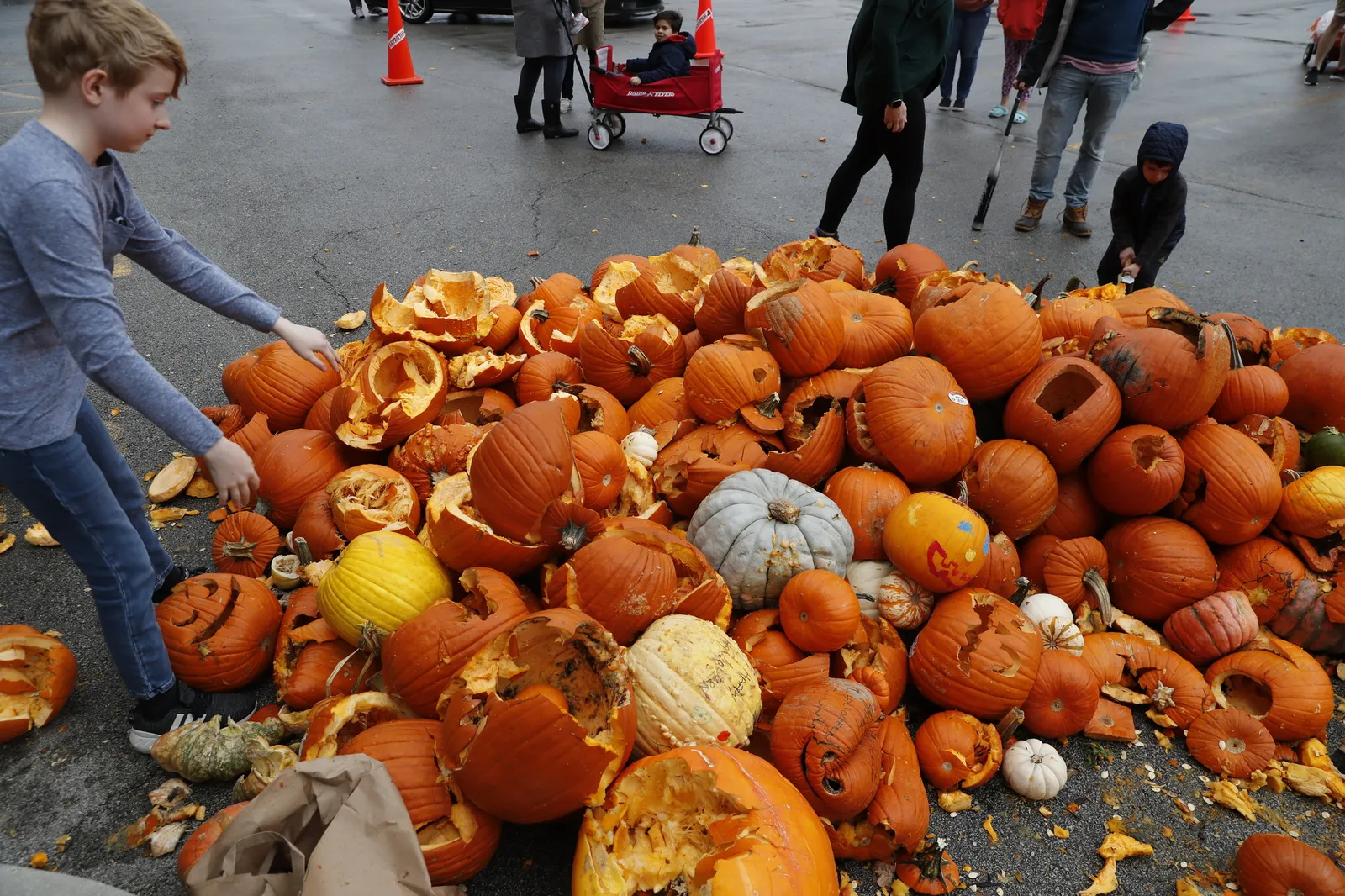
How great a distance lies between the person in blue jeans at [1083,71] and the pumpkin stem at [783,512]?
17.3ft

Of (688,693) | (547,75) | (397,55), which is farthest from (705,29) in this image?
(688,693)

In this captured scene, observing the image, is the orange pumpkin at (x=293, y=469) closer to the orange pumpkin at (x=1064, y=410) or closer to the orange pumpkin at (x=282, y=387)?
the orange pumpkin at (x=282, y=387)

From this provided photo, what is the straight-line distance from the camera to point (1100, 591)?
295 cm

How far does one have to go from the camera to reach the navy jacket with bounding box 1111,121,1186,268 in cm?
478

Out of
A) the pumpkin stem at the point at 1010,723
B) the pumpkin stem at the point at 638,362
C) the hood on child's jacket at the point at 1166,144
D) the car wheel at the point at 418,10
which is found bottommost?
the pumpkin stem at the point at 1010,723

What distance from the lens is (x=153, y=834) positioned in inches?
88.8

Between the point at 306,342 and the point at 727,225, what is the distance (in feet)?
16.3

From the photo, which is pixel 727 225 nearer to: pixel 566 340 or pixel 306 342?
pixel 566 340

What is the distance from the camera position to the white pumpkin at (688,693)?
2262mm

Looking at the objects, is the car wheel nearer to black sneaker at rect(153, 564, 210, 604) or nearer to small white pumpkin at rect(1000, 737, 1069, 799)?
black sneaker at rect(153, 564, 210, 604)

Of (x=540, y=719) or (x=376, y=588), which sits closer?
(x=540, y=719)

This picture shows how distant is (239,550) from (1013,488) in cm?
298

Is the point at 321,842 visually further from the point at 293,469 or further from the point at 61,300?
the point at 293,469

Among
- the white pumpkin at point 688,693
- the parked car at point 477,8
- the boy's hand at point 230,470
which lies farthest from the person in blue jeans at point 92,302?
the parked car at point 477,8
